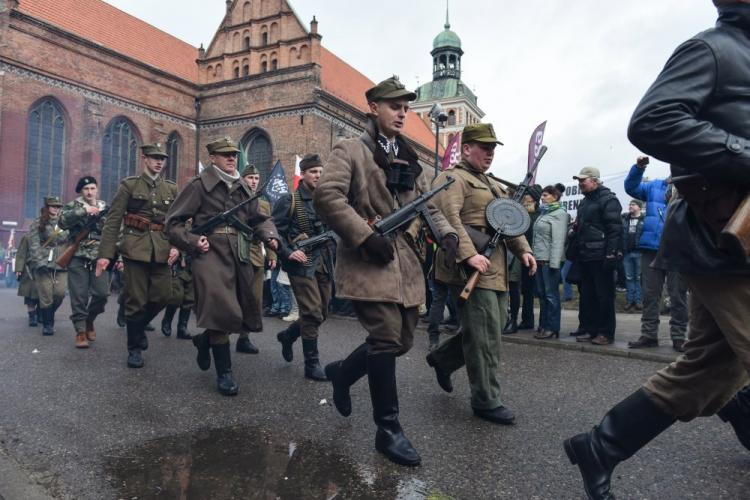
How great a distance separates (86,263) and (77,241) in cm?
30

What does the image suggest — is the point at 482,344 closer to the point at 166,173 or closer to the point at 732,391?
the point at 732,391

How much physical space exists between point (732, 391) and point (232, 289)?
354 centimetres

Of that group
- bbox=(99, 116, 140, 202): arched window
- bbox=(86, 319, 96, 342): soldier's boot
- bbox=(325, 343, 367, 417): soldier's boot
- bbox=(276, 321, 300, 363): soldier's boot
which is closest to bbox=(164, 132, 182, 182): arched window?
bbox=(99, 116, 140, 202): arched window

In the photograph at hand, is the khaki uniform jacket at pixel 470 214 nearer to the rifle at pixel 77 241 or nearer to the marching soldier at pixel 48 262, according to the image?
the rifle at pixel 77 241

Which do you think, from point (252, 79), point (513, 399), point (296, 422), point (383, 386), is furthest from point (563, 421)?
point (252, 79)

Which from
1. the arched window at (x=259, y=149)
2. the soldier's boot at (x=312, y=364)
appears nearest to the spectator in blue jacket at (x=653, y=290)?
the soldier's boot at (x=312, y=364)

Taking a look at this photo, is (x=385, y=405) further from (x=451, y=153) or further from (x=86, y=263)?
(x=451, y=153)

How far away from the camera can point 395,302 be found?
3.14 metres

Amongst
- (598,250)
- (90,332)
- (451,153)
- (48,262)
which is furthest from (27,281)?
(451,153)

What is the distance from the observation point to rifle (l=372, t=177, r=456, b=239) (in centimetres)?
322

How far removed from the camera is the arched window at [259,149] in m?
29.2

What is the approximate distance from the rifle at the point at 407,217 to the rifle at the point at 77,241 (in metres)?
5.35

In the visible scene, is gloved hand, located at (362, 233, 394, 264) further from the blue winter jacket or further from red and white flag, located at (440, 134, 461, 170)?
red and white flag, located at (440, 134, 461, 170)

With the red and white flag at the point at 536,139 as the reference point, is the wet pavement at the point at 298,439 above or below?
below
